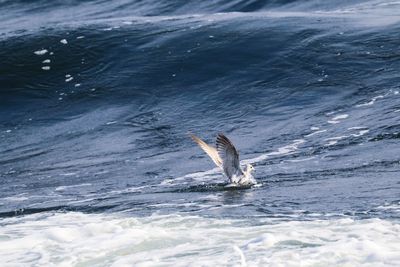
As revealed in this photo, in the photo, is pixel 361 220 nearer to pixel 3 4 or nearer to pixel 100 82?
pixel 100 82

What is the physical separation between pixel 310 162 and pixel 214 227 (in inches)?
129

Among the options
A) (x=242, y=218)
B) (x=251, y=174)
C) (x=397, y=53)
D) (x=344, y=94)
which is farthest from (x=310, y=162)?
(x=397, y=53)

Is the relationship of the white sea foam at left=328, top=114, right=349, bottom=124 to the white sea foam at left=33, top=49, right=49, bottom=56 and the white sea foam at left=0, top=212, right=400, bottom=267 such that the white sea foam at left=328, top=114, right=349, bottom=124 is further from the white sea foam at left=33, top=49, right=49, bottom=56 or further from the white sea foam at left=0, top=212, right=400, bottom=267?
the white sea foam at left=33, top=49, right=49, bottom=56

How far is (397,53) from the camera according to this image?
58.5ft

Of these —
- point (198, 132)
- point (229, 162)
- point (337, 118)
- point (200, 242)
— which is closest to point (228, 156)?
point (229, 162)

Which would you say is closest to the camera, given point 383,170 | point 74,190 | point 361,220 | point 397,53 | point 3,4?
point 361,220

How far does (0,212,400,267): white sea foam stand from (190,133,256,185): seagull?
1135 mm

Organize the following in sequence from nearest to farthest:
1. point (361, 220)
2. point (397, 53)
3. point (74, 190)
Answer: point (361, 220) < point (74, 190) < point (397, 53)

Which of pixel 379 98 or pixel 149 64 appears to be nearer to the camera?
pixel 379 98

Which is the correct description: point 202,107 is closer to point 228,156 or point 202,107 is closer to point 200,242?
point 228,156

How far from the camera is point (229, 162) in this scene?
36.8ft

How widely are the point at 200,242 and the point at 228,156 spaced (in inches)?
77.4

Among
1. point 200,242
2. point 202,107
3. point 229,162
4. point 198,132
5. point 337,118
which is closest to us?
point 200,242

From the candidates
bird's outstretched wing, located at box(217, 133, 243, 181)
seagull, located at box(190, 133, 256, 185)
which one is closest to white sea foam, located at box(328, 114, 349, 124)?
seagull, located at box(190, 133, 256, 185)
